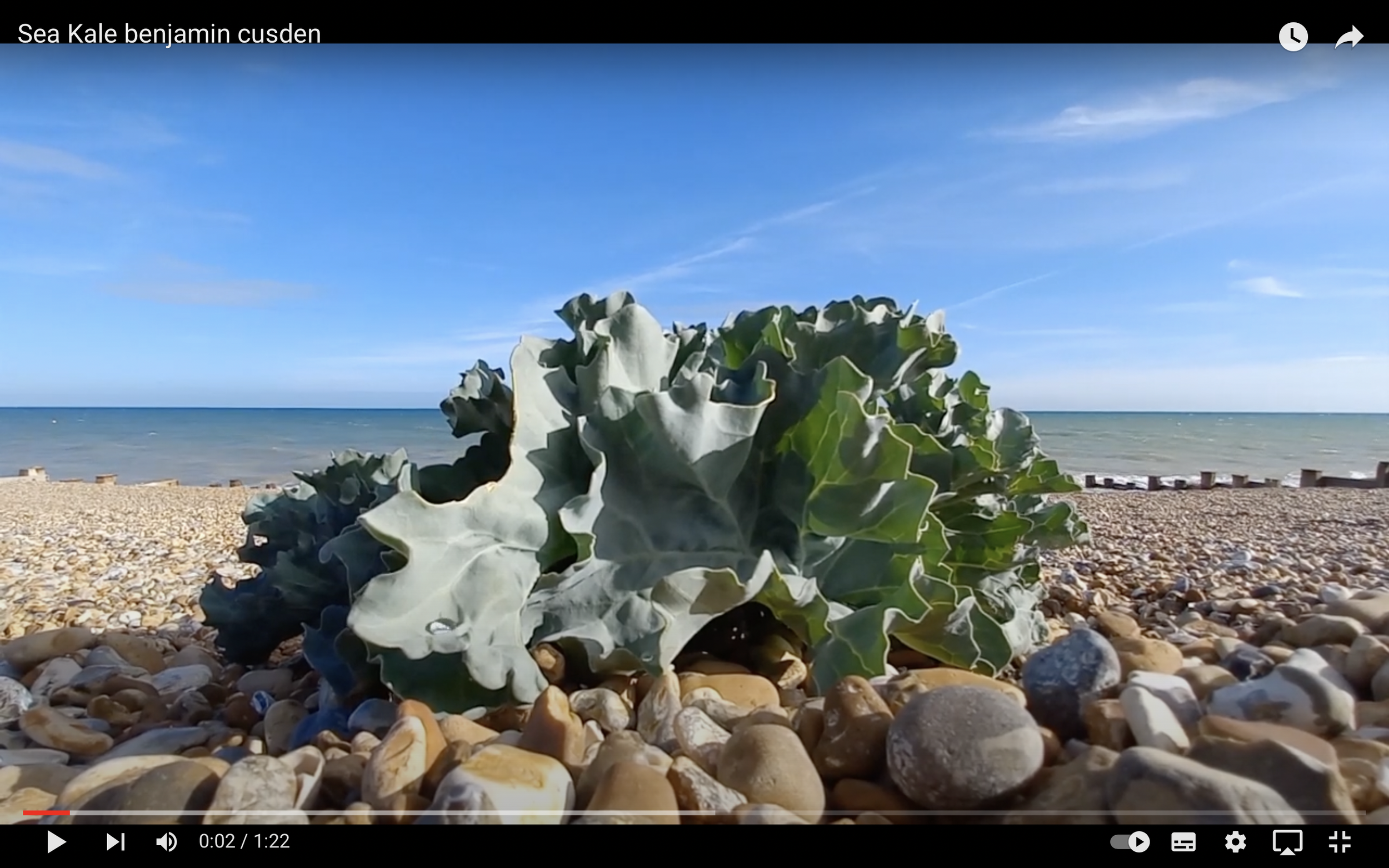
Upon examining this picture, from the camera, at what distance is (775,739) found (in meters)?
0.85

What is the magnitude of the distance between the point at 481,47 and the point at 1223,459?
1074cm

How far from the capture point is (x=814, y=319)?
1.42m

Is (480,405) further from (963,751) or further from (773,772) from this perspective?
(963,751)

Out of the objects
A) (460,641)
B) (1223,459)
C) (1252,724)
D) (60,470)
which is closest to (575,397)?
(460,641)

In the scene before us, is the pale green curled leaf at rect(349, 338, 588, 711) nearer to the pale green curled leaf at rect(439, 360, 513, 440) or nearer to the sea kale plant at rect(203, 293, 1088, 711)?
the sea kale plant at rect(203, 293, 1088, 711)

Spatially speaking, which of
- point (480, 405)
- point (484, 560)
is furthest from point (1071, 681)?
point (480, 405)

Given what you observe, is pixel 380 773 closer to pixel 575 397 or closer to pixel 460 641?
pixel 460 641
